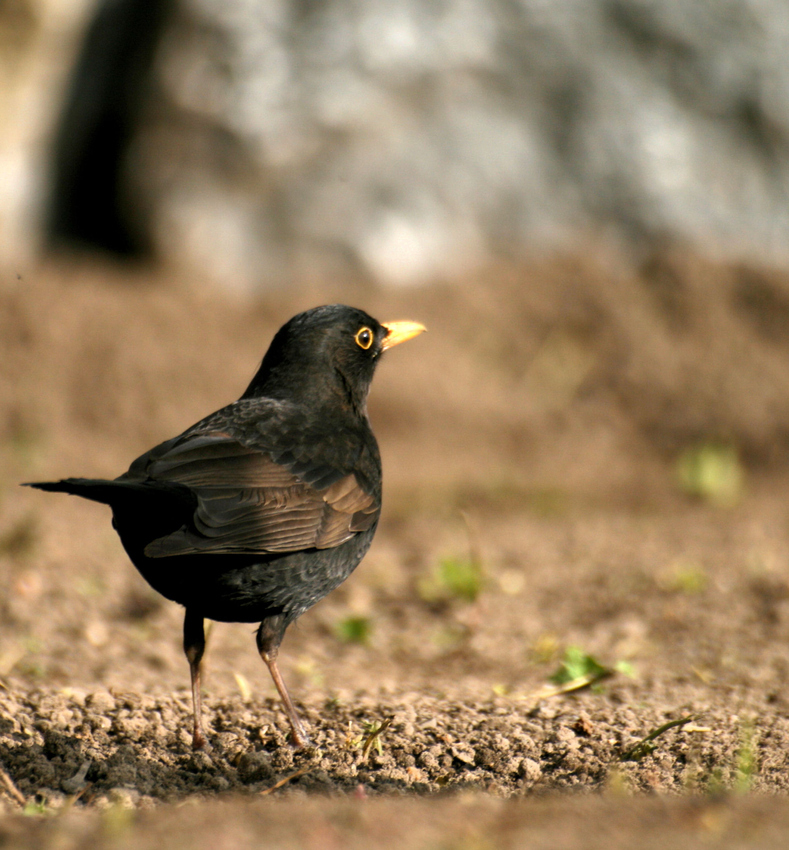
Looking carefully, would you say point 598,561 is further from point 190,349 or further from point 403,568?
point 190,349

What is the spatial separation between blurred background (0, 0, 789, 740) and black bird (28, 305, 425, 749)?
3.37 metres

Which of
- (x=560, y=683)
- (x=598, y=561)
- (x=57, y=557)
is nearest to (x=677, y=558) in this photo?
(x=598, y=561)

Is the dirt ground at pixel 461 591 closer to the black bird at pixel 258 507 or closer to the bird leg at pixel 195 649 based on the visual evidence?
the bird leg at pixel 195 649

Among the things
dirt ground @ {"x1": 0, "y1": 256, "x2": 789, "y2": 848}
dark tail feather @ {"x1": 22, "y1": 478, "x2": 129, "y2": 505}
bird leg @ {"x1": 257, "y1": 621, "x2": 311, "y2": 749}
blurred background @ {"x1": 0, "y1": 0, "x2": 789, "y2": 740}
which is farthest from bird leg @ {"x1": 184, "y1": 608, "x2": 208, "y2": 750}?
blurred background @ {"x1": 0, "y1": 0, "x2": 789, "y2": 740}

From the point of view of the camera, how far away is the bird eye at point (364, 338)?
A: 449cm

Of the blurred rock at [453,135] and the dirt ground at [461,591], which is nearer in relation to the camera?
the dirt ground at [461,591]

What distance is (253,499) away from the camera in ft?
11.6

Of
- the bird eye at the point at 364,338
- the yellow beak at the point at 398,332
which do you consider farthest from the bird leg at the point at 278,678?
the yellow beak at the point at 398,332

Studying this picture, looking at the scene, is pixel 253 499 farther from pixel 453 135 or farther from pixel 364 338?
pixel 453 135

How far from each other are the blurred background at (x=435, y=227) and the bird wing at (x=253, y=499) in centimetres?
357

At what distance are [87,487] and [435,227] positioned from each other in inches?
274

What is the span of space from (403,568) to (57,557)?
1989 mm

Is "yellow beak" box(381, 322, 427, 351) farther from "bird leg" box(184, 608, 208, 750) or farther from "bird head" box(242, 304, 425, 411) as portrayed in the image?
"bird leg" box(184, 608, 208, 750)

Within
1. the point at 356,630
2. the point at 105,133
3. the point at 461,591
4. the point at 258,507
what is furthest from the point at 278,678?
the point at 105,133
